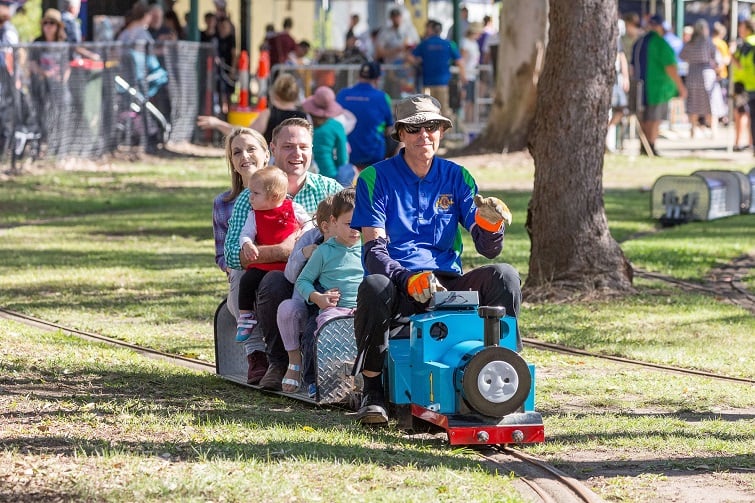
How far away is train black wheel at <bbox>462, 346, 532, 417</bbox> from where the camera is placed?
20.7ft

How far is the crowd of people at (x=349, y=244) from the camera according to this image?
6863 millimetres

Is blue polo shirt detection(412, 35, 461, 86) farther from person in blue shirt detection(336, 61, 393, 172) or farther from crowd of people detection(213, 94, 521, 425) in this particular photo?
crowd of people detection(213, 94, 521, 425)

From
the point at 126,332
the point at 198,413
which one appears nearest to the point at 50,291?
the point at 126,332

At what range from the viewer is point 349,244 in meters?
7.62

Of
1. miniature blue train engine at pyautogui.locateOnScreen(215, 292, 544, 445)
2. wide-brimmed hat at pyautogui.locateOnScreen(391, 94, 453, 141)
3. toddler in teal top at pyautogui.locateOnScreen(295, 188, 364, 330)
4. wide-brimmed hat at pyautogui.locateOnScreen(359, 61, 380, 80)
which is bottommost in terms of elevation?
miniature blue train engine at pyautogui.locateOnScreen(215, 292, 544, 445)

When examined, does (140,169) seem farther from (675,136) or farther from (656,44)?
(675,136)

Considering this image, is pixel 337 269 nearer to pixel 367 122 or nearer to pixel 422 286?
pixel 422 286

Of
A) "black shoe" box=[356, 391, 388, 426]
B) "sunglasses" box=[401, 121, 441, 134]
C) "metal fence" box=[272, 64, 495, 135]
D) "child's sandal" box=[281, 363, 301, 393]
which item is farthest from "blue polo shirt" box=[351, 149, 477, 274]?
"metal fence" box=[272, 64, 495, 135]

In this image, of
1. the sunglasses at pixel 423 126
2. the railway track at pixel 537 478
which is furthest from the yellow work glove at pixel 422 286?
the sunglasses at pixel 423 126

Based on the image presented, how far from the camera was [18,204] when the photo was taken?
18.3 meters

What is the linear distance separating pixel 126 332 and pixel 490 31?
24842 millimetres

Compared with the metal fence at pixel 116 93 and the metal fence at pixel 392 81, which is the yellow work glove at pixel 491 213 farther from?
the metal fence at pixel 392 81

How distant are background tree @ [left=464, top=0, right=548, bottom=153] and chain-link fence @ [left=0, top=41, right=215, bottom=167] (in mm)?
5104

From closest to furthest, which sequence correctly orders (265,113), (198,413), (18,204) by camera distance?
(198,413), (265,113), (18,204)
